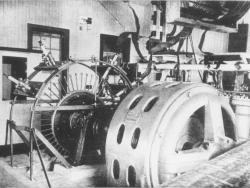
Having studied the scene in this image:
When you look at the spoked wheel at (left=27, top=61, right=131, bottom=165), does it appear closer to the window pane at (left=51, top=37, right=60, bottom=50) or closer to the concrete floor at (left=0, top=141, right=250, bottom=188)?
the concrete floor at (left=0, top=141, right=250, bottom=188)

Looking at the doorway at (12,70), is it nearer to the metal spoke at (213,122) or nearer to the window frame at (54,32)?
the window frame at (54,32)

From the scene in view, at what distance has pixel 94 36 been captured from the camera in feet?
21.1

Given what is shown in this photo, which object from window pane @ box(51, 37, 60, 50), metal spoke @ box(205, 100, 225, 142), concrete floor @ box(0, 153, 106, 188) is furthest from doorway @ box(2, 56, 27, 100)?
metal spoke @ box(205, 100, 225, 142)

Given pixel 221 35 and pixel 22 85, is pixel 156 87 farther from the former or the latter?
pixel 221 35

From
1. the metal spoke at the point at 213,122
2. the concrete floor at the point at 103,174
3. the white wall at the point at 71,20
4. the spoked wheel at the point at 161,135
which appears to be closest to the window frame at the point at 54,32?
the white wall at the point at 71,20

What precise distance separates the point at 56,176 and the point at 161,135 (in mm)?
2042

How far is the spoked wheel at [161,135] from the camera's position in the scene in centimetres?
228

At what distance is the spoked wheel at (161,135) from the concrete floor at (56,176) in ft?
4.18

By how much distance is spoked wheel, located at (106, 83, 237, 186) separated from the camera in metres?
2.28

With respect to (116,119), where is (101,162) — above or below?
below

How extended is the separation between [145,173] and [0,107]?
396 cm

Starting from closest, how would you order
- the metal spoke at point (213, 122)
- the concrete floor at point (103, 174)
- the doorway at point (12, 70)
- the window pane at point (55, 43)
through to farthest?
1. the concrete floor at point (103, 174)
2. the metal spoke at point (213, 122)
3. the doorway at point (12, 70)
4. the window pane at point (55, 43)

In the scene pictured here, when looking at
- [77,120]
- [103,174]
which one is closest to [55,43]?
[77,120]

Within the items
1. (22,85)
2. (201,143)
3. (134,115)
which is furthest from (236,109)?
(22,85)
